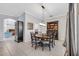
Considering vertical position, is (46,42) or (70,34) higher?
(70,34)

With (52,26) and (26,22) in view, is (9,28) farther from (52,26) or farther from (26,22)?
(52,26)

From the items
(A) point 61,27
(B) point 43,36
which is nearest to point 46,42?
(B) point 43,36

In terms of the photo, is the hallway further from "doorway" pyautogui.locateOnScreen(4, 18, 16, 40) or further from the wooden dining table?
the wooden dining table

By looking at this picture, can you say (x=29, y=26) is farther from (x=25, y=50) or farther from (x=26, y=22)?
(x=25, y=50)

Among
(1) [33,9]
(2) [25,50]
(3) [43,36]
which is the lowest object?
(2) [25,50]

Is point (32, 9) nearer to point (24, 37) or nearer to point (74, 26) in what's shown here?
point (24, 37)

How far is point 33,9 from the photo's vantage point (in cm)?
175

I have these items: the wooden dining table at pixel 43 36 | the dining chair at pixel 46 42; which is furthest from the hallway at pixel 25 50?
the wooden dining table at pixel 43 36

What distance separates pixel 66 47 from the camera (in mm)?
1731

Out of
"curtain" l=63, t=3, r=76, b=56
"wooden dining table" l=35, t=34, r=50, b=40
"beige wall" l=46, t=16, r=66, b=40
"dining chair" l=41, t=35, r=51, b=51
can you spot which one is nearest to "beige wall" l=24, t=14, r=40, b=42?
"wooden dining table" l=35, t=34, r=50, b=40

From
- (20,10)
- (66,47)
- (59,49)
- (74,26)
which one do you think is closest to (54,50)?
(59,49)

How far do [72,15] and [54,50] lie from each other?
2.45 feet

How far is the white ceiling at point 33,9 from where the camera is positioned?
170 centimetres

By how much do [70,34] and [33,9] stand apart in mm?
857
